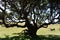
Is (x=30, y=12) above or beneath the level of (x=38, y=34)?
above

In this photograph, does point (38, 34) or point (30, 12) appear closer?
point (30, 12)

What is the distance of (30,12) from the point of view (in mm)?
16172

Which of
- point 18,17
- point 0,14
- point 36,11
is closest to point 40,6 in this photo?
Answer: point 36,11

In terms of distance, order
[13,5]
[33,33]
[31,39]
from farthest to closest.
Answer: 1. [33,33]
2. [13,5]
3. [31,39]

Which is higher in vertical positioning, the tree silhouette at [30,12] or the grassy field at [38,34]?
the tree silhouette at [30,12]

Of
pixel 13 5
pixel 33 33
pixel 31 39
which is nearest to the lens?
pixel 31 39

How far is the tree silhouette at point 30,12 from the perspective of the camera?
51.3 feet

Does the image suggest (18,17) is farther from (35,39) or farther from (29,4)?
Result: (35,39)

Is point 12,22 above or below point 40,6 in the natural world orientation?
below

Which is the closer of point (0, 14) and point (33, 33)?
point (0, 14)

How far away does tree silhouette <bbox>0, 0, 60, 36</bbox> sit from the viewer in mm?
15641

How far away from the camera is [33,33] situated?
56.2 feet

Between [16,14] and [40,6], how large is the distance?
2.20 meters

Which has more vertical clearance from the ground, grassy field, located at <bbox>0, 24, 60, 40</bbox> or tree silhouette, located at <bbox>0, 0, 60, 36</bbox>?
tree silhouette, located at <bbox>0, 0, 60, 36</bbox>
